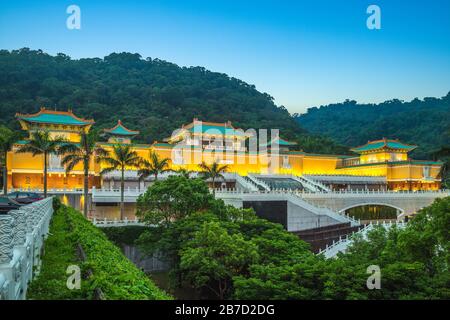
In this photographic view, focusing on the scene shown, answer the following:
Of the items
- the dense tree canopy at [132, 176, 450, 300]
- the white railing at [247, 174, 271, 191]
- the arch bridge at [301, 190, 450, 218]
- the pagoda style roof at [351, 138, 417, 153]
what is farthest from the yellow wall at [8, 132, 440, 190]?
the dense tree canopy at [132, 176, 450, 300]

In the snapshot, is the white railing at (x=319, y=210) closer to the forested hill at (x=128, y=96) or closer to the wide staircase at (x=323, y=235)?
the wide staircase at (x=323, y=235)

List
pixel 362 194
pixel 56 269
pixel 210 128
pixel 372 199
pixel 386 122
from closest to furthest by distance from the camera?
pixel 56 269
pixel 362 194
pixel 372 199
pixel 210 128
pixel 386 122

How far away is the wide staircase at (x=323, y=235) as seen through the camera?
33.1 metres

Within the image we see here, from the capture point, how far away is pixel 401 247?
53.9 ft

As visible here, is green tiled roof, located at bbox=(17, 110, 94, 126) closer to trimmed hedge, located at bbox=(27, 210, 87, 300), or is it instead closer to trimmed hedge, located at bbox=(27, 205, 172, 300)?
trimmed hedge, located at bbox=(27, 210, 87, 300)

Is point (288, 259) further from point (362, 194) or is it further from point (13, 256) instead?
point (362, 194)

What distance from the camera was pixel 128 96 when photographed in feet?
342

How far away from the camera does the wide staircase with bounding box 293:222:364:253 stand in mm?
33125

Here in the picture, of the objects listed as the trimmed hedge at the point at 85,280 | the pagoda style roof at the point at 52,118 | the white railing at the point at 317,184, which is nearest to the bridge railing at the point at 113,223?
the trimmed hedge at the point at 85,280

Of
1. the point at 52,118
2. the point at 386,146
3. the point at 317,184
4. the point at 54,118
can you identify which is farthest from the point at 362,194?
the point at 52,118

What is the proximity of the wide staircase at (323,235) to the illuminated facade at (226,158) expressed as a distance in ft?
69.6

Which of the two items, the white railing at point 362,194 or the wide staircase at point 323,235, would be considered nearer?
the wide staircase at point 323,235

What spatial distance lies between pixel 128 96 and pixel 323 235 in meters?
81.4

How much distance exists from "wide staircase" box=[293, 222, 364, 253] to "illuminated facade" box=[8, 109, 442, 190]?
69.6ft
